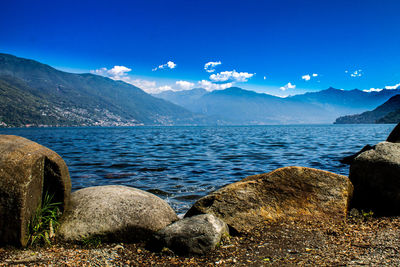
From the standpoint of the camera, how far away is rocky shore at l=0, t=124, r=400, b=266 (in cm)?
495

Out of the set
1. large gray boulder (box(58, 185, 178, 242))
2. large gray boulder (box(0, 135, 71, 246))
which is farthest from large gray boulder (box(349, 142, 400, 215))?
large gray boulder (box(0, 135, 71, 246))

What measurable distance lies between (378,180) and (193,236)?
5909mm

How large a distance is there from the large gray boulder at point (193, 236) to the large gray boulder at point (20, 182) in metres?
2.64

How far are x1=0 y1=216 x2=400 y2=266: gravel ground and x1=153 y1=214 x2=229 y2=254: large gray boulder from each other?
16 centimetres

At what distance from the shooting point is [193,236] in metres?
5.36

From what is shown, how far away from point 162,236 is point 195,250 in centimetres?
84

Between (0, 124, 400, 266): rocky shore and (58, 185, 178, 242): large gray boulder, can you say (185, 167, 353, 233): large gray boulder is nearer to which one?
(0, 124, 400, 266): rocky shore

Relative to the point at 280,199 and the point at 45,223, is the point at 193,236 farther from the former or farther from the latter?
the point at 45,223

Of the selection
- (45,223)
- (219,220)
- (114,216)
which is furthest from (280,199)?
(45,223)

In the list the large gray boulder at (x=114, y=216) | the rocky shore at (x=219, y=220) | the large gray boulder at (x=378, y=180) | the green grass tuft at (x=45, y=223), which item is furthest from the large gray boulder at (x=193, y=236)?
the large gray boulder at (x=378, y=180)

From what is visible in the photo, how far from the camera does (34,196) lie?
5.44 m

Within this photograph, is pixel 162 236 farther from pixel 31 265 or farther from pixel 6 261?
pixel 6 261

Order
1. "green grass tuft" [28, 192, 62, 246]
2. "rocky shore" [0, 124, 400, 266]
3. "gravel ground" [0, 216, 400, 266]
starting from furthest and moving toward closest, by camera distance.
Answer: "green grass tuft" [28, 192, 62, 246] < "rocky shore" [0, 124, 400, 266] < "gravel ground" [0, 216, 400, 266]

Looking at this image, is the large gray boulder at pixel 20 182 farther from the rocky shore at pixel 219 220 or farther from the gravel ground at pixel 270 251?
the gravel ground at pixel 270 251
